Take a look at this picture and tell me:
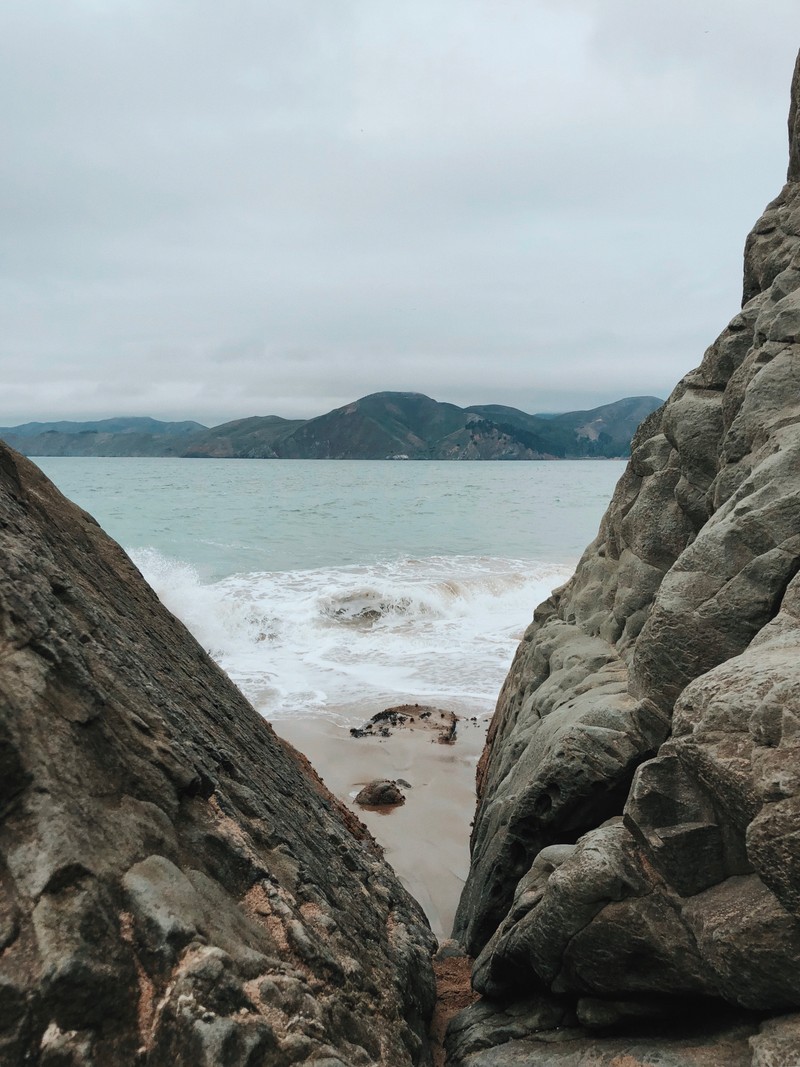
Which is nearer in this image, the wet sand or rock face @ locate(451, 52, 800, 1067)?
rock face @ locate(451, 52, 800, 1067)

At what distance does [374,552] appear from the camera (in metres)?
36.9

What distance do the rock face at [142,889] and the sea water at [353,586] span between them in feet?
32.5

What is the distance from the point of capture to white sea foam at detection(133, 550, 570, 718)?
15.5 metres

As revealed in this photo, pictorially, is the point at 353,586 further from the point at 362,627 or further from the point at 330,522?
the point at 330,522

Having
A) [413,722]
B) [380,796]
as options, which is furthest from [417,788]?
[413,722]

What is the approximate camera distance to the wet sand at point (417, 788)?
8.32 metres

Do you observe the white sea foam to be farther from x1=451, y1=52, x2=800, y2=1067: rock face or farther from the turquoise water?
x1=451, y1=52, x2=800, y2=1067: rock face

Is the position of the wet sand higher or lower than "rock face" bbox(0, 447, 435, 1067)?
lower

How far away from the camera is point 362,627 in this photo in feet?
71.5

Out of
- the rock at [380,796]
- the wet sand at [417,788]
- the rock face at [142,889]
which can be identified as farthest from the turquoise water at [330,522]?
the rock face at [142,889]

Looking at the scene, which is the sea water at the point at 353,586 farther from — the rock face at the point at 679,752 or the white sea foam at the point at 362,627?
the rock face at the point at 679,752

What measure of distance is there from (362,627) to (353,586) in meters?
4.36

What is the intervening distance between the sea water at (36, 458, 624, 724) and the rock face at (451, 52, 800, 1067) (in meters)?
7.94

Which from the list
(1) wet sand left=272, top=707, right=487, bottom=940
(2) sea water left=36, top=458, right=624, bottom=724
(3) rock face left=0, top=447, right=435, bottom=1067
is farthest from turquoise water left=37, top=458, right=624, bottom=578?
(3) rock face left=0, top=447, right=435, bottom=1067
